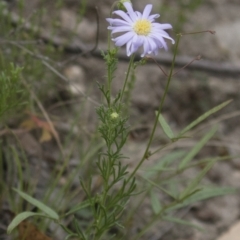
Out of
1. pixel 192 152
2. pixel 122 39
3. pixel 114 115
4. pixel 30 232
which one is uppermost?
pixel 122 39

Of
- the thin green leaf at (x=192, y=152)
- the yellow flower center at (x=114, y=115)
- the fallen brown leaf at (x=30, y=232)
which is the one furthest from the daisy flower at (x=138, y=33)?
the fallen brown leaf at (x=30, y=232)

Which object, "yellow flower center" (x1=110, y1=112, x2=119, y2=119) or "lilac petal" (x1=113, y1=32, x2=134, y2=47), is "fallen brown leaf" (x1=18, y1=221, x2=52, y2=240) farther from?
"lilac petal" (x1=113, y1=32, x2=134, y2=47)

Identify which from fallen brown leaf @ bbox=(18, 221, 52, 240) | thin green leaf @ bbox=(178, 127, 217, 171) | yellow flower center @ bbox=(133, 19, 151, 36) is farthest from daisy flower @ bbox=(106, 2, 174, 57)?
fallen brown leaf @ bbox=(18, 221, 52, 240)

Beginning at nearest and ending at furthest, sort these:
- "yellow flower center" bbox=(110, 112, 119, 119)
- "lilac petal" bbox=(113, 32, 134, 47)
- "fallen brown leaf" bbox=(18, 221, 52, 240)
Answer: "lilac petal" bbox=(113, 32, 134, 47) < "yellow flower center" bbox=(110, 112, 119, 119) < "fallen brown leaf" bbox=(18, 221, 52, 240)

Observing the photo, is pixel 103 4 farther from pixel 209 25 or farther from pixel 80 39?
pixel 209 25

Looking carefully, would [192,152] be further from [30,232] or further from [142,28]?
[142,28]

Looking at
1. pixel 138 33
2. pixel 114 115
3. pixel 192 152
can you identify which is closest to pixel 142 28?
pixel 138 33

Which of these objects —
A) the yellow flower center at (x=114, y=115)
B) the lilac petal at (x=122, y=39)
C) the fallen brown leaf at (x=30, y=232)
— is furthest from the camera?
the fallen brown leaf at (x=30, y=232)

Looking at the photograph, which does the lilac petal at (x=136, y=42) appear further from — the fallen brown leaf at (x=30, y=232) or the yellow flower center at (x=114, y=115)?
the fallen brown leaf at (x=30, y=232)
